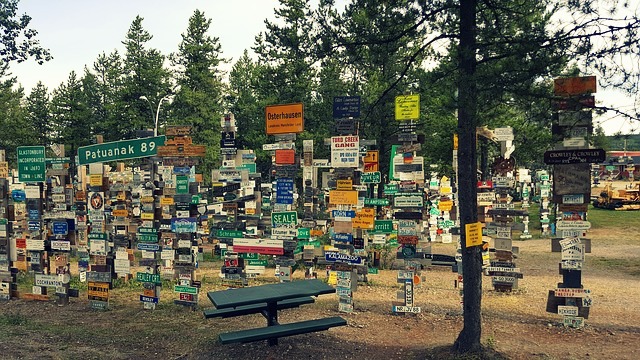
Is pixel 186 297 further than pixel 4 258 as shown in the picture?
No

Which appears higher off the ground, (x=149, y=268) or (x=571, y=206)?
(x=571, y=206)

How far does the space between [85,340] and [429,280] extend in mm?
8073

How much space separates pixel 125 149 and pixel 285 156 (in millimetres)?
3226

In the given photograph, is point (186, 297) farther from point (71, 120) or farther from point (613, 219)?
point (71, 120)

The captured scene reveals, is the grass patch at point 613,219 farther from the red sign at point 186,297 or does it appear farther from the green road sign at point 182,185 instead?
the green road sign at point 182,185

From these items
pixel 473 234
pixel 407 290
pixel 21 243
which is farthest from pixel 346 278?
pixel 21 243

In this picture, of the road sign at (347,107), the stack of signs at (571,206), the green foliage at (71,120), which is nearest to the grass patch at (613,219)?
the stack of signs at (571,206)

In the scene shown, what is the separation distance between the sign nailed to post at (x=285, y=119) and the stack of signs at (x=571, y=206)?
14.4 feet

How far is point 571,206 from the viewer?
8.41 meters

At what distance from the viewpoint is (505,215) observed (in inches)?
434

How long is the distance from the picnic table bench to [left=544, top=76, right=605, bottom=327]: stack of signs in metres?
4.21

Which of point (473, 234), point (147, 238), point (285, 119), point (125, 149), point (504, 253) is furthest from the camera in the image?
point (504, 253)

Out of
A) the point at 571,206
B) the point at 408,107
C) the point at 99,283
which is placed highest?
the point at 408,107

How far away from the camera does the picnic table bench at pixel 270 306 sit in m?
6.56
